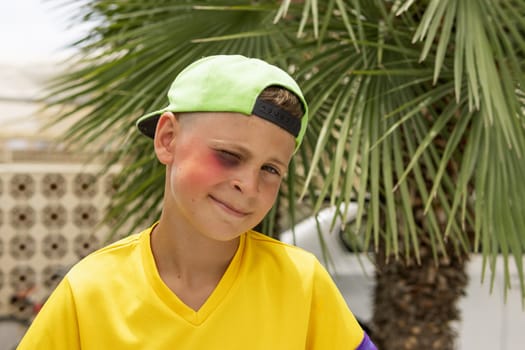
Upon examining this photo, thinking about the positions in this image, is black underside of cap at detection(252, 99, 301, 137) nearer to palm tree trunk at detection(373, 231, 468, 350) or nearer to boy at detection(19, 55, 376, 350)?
boy at detection(19, 55, 376, 350)

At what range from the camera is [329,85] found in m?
1.70

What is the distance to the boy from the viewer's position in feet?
2.94

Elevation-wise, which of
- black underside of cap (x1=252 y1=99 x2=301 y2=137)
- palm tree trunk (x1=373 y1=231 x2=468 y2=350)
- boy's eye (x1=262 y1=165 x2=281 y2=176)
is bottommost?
palm tree trunk (x1=373 y1=231 x2=468 y2=350)

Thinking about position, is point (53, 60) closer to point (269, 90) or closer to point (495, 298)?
point (495, 298)

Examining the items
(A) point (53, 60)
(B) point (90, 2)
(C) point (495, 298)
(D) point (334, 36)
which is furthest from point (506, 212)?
(A) point (53, 60)

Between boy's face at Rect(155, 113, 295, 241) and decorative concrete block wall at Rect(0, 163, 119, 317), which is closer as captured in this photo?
boy's face at Rect(155, 113, 295, 241)

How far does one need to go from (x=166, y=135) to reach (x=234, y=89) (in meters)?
0.13

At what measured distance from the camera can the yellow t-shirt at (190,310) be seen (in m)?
0.92

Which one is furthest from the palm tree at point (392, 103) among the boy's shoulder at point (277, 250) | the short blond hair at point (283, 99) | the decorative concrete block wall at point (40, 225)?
the decorative concrete block wall at point (40, 225)

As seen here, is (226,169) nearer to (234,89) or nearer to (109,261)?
(234,89)

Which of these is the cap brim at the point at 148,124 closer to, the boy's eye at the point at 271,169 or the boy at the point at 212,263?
the boy at the point at 212,263

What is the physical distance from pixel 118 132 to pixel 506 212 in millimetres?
1130

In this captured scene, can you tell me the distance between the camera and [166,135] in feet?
3.17

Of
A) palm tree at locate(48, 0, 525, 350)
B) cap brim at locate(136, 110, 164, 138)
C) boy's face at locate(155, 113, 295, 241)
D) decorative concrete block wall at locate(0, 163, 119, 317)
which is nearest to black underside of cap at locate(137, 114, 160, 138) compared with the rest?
cap brim at locate(136, 110, 164, 138)
